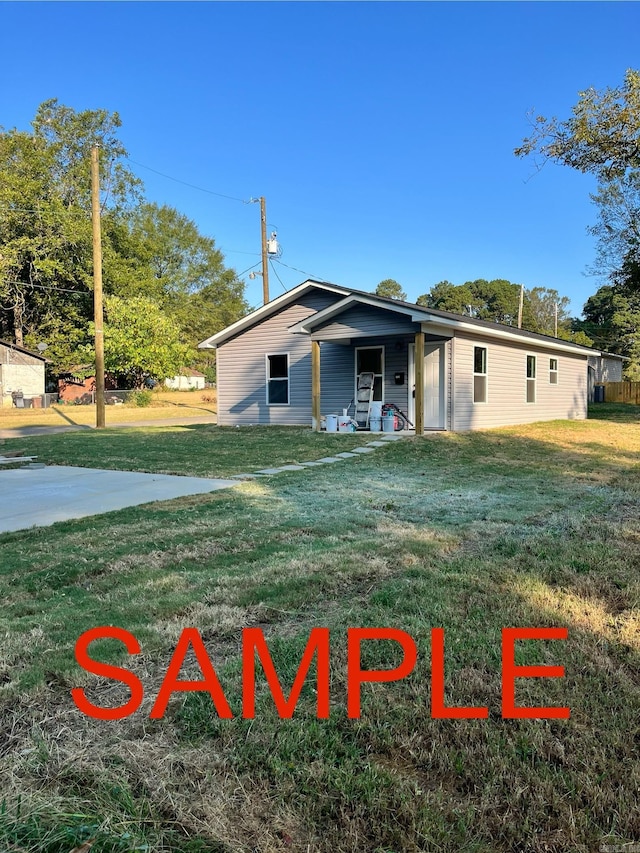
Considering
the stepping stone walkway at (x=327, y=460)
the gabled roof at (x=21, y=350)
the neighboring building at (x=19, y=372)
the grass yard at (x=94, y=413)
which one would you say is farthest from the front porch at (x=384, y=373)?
the gabled roof at (x=21, y=350)

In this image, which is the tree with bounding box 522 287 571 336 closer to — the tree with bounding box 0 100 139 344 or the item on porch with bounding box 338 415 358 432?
the tree with bounding box 0 100 139 344

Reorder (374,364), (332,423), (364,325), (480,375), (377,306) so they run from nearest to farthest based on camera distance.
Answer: (377,306) < (364,325) < (332,423) < (480,375) < (374,364)

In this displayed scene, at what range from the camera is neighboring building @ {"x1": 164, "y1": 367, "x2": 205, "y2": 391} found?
4666cm

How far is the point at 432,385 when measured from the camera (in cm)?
1379

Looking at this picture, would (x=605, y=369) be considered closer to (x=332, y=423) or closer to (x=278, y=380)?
(x=278, y=380)

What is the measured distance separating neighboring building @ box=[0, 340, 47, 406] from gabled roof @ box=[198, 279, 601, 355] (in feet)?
61.7

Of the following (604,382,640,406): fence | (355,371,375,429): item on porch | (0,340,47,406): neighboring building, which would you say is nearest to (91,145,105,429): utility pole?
(355,371,375,429): item on porch

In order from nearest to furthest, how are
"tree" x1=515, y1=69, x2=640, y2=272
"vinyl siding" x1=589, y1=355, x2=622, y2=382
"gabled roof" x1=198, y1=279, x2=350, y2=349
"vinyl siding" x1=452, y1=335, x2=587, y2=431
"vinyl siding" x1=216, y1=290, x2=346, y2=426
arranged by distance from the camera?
"tree" x1=515, y1=69, x2=640, y2=272, "vinyl siding" x1=452, y1=335, x2=587, y2=431, "gabled roof" x1=198, y1=279, x2=350, y2=349, "vinyl siding" x1=216, y1=290, x2=346, y2=426, "vinyl siding" x1=589, y1=355, x2=622, y2=382

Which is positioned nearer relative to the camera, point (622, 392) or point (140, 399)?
point (140, 399)

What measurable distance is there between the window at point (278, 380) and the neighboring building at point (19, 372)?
63.6 ft

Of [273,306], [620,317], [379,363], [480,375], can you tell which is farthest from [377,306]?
[620,317]

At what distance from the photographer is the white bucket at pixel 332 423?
13133mm

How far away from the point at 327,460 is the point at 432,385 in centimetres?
525

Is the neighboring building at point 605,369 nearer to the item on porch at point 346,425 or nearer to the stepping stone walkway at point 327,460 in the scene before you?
the item on porch at point 346,425
